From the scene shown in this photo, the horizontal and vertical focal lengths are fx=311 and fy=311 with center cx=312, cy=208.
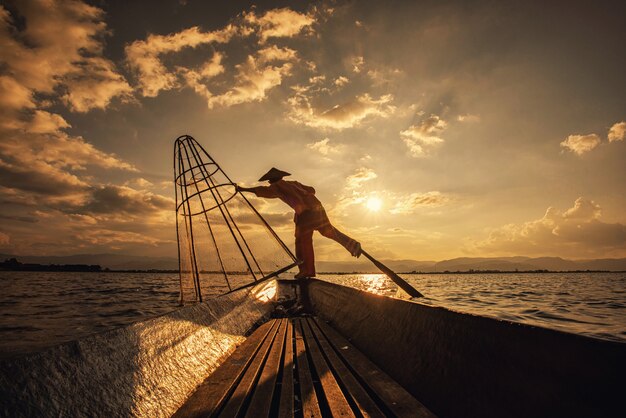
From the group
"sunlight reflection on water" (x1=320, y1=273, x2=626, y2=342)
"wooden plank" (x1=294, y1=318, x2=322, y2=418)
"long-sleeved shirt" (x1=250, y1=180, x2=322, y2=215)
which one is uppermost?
"long-sleeved shirt" (x1=250, y1=180, x2=322, y2=215)

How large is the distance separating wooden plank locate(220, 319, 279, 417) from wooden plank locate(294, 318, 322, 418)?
0.60 meters

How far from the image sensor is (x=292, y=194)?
39.8ft

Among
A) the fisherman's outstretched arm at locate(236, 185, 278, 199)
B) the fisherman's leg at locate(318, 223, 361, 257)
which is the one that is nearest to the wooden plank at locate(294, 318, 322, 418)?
the fisherman's leg at locate(318, 223, 361, 257)

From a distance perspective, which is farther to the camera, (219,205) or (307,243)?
(307,243)

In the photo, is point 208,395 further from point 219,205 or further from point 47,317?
point 47,317

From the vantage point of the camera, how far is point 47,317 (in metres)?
15.4

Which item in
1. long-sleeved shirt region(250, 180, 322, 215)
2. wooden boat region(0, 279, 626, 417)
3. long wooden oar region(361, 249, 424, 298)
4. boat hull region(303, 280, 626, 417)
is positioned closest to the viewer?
boat hull region(303, 280, 626, 417)

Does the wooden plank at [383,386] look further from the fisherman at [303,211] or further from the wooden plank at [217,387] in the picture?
the fisherman at [303,211]

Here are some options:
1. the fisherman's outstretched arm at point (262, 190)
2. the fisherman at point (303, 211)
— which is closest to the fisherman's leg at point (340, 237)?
the fisherman at point (303, 211)

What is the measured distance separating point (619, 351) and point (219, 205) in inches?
451

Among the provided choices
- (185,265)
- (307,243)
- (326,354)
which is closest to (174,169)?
(185,265)

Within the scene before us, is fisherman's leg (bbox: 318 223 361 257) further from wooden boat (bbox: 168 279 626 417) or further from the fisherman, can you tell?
wooden boat (bbox: 168 279 626 417)

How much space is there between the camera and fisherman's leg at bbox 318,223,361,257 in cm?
1208

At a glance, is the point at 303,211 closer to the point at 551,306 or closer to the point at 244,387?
the point at 244,387
